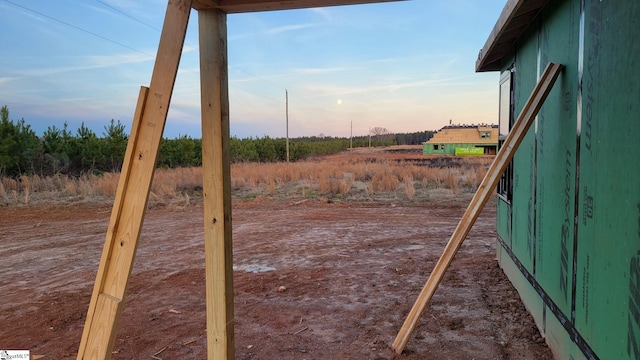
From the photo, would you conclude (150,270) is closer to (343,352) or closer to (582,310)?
(343,352)

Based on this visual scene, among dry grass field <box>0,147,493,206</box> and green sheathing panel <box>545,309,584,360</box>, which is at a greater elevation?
dry grass field <box>0,147,493,206</box>

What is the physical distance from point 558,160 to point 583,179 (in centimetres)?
57

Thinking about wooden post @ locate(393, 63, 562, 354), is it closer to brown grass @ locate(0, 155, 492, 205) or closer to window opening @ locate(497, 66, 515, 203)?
window opening @ locate(497, 66, 515, 203)

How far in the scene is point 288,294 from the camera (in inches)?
189

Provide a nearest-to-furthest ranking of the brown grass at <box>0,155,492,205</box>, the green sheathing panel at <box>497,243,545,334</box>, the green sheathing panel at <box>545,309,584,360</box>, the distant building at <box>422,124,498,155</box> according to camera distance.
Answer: the green sheathing panel at <box>545,309,584,360</box>, the green sheathing panel at <box>497,243,545,334</box>, the brown grass at <box>0,155,492,205</box>, the distant building at <box>422,124,498,155</box>

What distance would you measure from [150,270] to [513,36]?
19.2 feet

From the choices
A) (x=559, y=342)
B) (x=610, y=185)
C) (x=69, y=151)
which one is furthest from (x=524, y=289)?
(x=69, y=151)

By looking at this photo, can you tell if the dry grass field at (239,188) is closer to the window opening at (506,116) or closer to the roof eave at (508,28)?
the window opening at (506,116)

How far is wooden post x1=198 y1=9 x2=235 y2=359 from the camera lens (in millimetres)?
2289

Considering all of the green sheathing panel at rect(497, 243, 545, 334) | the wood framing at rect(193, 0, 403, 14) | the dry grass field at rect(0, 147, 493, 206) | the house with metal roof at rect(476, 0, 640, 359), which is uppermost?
the wood framing at rect(193, 0, 403, 14)

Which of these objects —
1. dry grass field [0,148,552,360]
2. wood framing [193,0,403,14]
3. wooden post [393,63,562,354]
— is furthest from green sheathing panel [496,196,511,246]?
wood framing [193,0,403,14]

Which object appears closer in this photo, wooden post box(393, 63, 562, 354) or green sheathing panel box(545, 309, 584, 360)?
green sheathing panel box(545, 309, 584, 360)

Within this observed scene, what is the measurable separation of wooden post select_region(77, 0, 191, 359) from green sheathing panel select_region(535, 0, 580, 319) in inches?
104

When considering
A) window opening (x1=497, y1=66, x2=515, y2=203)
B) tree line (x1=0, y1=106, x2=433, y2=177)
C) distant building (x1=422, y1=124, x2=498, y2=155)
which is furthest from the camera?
distant building (x1=422, y1=124, x2=498, y2=155)
